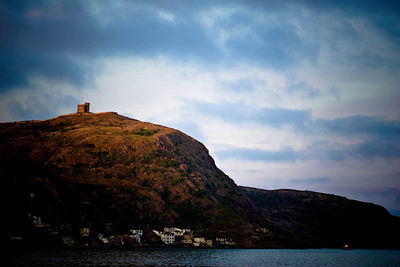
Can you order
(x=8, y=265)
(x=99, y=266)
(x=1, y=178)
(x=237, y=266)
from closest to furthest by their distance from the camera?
(x=8, y=265), (x=99, y=266), (x=237, y=266), (x=1, y=178)

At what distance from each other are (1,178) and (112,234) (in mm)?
67018

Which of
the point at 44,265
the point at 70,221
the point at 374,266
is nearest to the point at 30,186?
the point at 70,221

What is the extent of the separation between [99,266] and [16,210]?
3858 inches

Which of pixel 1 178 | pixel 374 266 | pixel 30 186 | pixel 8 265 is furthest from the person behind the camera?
pixel 30 186

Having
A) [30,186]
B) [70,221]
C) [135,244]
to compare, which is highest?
[30,186]

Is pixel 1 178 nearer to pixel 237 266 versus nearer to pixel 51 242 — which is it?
pixel 51 242

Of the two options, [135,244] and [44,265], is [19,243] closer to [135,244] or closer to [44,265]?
[135,244]

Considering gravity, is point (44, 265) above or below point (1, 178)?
below

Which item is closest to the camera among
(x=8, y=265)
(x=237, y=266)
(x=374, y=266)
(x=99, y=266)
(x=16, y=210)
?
(x=8, y=265)

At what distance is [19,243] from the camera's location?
14975 centimetres

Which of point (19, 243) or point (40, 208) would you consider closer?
point (19, 243)

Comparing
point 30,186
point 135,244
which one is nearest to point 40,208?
point 30,186

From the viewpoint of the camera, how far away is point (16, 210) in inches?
6393

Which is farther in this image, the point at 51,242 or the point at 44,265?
the point at 51,242
